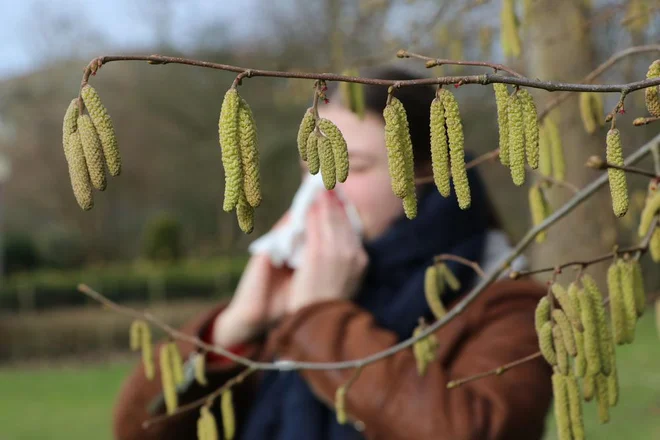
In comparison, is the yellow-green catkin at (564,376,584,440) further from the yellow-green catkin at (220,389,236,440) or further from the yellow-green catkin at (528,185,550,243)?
the yellow-green catkin at (220,389,236,440)

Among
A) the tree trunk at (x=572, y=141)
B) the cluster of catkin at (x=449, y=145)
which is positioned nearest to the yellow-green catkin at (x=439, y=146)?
the cluster of catkin at (x=449, y=145)

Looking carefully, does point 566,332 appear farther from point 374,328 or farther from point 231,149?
point 374,328

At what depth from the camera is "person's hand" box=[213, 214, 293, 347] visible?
6.97 ft

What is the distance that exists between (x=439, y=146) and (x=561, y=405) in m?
0.48

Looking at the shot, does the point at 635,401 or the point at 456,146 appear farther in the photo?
the point at 635,401

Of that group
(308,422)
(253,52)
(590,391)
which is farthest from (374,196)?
(253,52)

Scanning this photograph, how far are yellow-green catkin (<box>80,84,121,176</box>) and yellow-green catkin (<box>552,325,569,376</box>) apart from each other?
595mm

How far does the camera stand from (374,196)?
195 cm

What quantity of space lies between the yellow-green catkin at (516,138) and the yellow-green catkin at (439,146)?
0.07 meters

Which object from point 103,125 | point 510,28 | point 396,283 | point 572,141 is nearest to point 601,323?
point 103,125

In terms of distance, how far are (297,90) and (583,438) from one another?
7.30 ft

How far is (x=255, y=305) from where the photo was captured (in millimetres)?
2127

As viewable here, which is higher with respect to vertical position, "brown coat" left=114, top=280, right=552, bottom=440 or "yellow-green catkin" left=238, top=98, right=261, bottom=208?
"yellow-green catkin" left=238, top=98, right=261, bottom=208

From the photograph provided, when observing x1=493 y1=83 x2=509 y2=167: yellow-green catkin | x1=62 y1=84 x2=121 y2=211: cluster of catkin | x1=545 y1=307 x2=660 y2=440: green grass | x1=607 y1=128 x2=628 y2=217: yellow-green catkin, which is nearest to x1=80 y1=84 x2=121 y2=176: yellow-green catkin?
x1=62 y1=84 x2=121 y2=211: cluster of catkin
